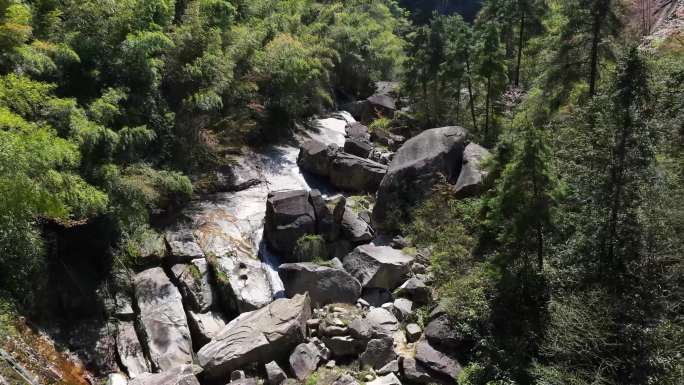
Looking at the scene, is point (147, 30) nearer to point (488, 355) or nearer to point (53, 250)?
point (53, 250)

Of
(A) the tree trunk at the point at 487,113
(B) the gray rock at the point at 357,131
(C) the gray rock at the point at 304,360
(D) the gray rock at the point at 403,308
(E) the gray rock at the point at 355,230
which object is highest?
(A) the tree trunk at the point at 487,113

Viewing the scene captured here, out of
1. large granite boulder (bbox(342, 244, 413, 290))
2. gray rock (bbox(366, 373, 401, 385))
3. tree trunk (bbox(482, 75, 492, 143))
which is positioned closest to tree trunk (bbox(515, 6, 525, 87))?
tree trunk (bbox(482, 75, 492, 143))

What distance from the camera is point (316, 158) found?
23.9 metres

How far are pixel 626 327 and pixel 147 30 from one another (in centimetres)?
1621

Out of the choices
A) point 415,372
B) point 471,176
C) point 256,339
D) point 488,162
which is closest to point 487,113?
point 471,176

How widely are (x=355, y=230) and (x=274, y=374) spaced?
7761 millimetres

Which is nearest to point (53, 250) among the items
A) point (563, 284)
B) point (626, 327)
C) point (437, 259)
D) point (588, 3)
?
point (437, 259)

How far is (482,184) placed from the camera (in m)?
20.5

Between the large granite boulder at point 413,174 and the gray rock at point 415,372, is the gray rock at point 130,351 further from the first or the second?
the large granite boulder at point 413,174

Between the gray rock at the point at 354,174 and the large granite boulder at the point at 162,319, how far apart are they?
9.78 metres

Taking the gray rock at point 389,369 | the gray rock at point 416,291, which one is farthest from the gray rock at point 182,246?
the gray rock at point 389,369

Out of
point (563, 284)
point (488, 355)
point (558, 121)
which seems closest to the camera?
point (563, 284)

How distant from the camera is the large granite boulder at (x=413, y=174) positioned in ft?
69.7

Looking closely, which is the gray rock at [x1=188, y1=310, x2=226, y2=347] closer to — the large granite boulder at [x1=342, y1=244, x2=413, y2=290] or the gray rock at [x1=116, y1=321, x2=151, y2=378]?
the gray rock at [x1=116, y1=321, x2=151, y2=378]
